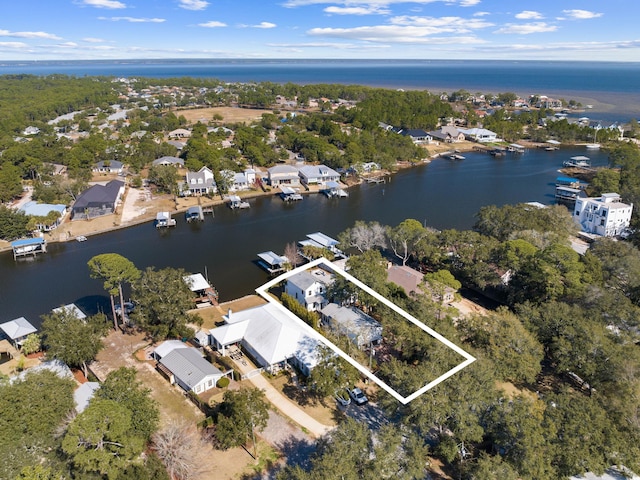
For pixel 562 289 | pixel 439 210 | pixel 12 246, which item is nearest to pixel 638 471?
pixel 562 289

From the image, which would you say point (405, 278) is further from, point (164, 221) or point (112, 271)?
point (164, 221)

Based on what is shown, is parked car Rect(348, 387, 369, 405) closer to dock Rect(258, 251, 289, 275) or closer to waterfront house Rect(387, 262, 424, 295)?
waterfront house Rect(387, 262, 424, 295)

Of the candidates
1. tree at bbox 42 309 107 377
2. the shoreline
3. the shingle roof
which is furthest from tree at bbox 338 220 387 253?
the shoreline

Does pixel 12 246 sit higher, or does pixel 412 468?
pixel 412 468

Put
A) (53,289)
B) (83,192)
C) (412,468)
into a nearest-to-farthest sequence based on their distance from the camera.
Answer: (412,468) < (53,289) < (83,192)

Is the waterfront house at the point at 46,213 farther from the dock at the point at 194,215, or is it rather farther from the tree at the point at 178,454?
the tree at the point at 178,454

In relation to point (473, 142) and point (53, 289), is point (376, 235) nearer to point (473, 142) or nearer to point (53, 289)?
point (53, 289)

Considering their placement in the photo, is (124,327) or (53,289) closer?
(124,327)
